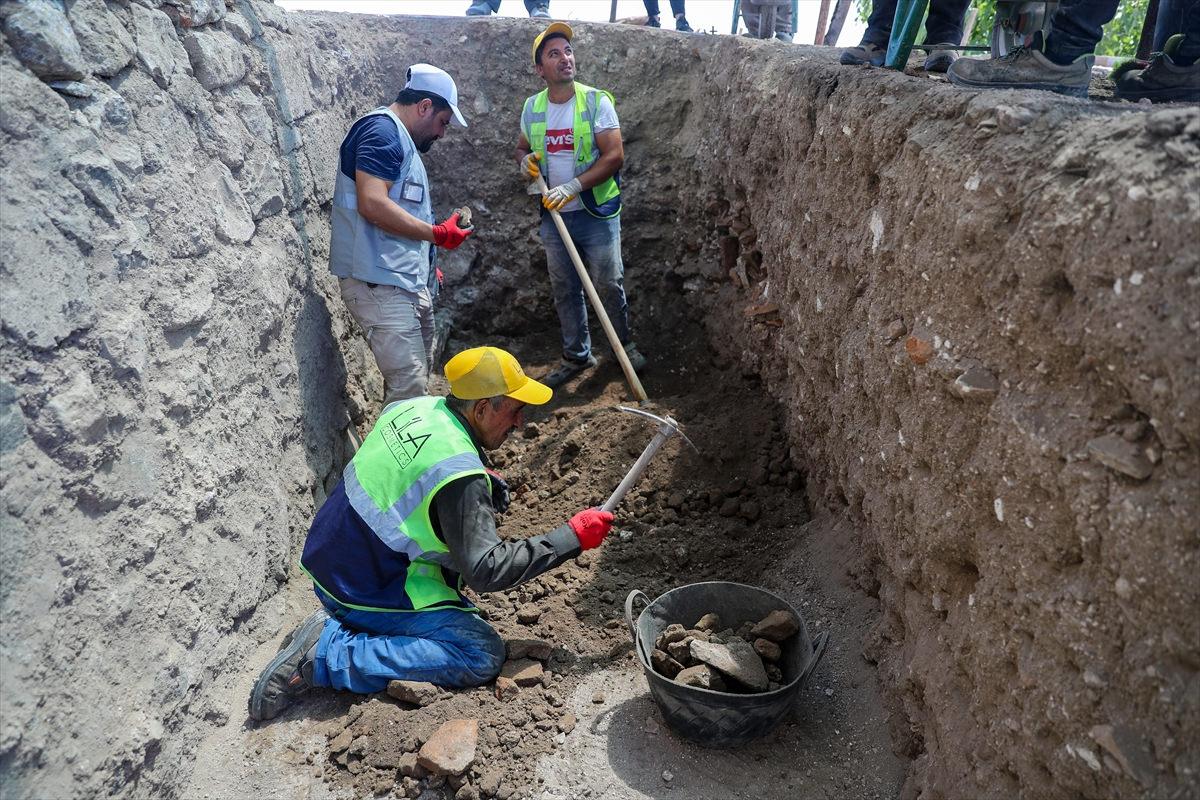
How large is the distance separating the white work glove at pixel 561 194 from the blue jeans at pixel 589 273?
0.20 meters

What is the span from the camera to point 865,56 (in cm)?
355

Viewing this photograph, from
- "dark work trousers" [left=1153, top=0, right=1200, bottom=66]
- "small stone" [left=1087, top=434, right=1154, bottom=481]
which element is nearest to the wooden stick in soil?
"dark work trousers" [left=1153, top=0, right=1200, bottom=66]

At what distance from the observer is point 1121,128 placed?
172 cm

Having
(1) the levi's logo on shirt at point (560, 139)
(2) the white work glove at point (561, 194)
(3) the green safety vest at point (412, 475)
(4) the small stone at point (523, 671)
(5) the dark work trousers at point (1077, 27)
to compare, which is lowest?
(4) the small stone at point (523, 671)

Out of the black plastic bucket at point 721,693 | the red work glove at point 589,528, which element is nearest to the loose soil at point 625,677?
the black plastic bucket at point 721,693

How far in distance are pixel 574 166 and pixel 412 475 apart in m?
2.80

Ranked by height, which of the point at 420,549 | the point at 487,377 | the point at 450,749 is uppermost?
the point at 487,377

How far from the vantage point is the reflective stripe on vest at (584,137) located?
479 cm

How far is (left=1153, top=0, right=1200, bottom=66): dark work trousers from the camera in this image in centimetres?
299

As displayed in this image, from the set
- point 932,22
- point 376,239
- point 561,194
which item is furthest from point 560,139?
point 932,22

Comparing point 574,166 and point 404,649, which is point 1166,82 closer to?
point 574,166

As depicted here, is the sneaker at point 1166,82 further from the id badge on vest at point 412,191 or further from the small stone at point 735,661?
the id badge on vest at point 412,191

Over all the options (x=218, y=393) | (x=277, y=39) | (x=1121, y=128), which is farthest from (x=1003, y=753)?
(x=277, y=39)

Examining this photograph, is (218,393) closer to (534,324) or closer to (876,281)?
(876,281)
